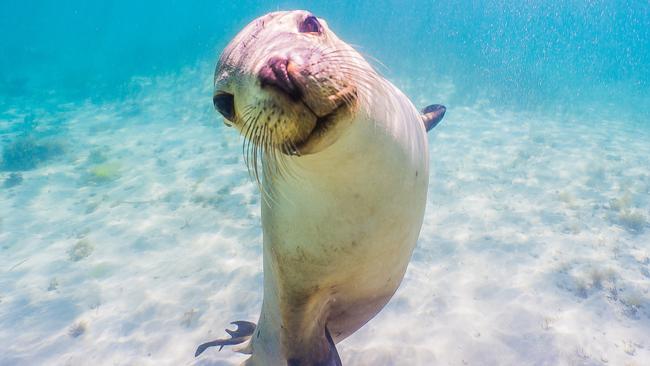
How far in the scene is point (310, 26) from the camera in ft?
5.20

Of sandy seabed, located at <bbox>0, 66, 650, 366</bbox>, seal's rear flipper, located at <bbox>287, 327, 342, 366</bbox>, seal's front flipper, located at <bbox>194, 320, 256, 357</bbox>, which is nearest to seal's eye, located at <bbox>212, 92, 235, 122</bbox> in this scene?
seal's rear flipper, located at <bbox>287, 327, 342, 366</bbox>

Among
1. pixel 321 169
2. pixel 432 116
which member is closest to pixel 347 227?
pixel 321 169

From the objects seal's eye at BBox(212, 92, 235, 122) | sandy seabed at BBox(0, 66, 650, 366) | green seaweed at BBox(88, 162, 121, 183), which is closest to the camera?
seal's eye at BBox(212, 92, 235, 122)

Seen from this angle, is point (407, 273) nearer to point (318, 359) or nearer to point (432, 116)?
point (432, 116)

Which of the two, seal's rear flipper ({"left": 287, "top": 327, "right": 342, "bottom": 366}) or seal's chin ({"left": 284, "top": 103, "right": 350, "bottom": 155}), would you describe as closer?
seal's chin ({"left": 284, "top": 103, "right": 350, "bottom": 155})

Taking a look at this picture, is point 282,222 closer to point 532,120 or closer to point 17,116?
point 532,120

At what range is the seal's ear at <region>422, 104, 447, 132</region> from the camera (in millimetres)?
2834

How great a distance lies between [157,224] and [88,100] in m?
17.5

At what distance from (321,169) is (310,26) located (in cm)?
62

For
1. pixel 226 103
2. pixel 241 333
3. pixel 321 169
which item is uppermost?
pixel 226 103

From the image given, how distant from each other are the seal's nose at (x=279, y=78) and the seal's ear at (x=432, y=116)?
1.89 metres

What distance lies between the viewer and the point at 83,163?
11562 millimetres

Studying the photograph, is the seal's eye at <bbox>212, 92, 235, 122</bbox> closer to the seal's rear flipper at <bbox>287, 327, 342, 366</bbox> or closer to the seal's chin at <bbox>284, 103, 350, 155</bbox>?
the seal's chin at <bbox>284, 103, 350, 155</bbox>

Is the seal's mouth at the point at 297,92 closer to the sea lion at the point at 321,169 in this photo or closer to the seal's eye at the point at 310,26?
the sea lion at the point at 321,169
